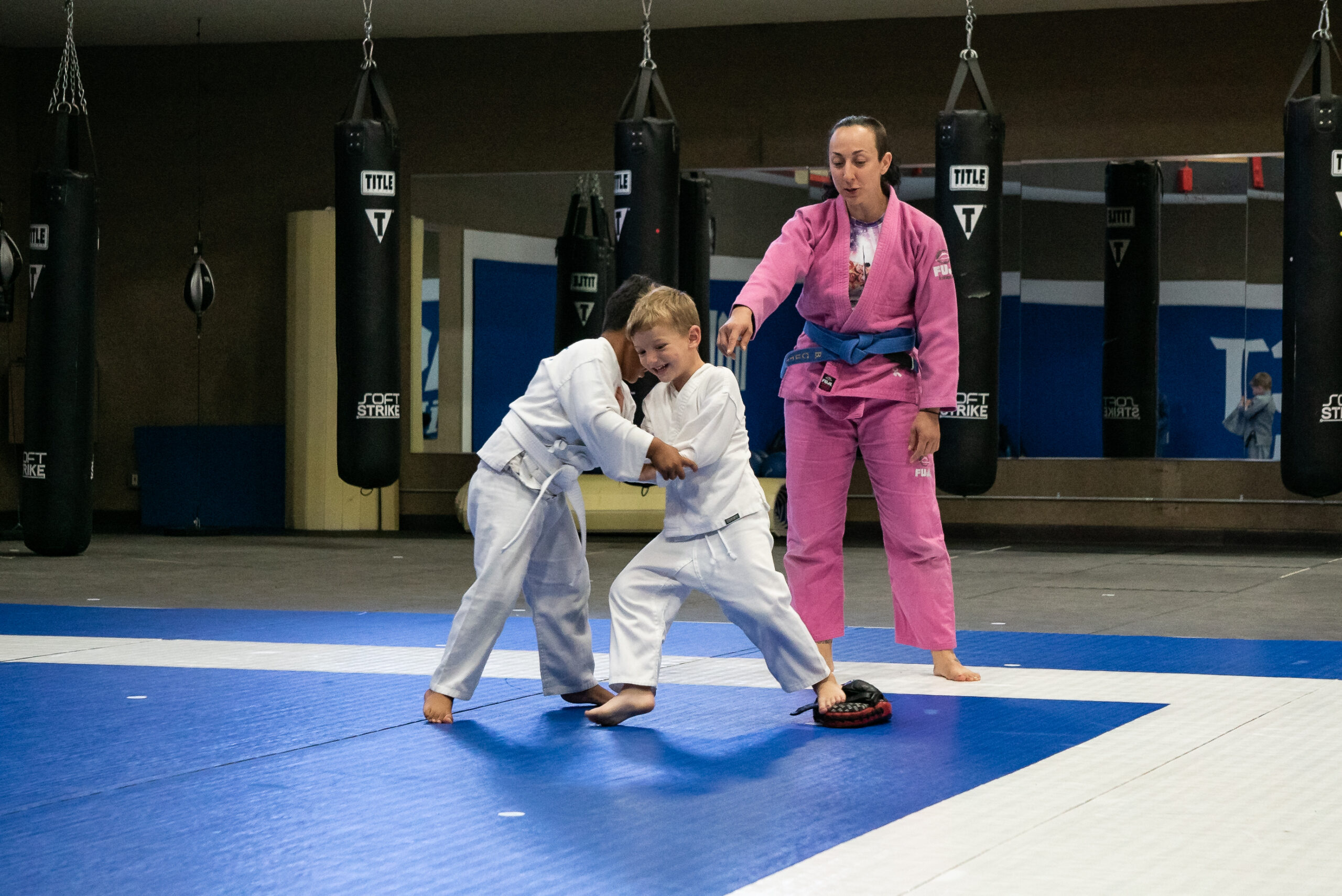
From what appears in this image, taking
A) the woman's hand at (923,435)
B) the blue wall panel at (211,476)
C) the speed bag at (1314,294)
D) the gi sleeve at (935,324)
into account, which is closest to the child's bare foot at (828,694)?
the woman's hand at (923,435)

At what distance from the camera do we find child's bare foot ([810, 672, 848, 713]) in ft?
9.51

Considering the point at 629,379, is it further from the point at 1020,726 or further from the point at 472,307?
the point at 472,307

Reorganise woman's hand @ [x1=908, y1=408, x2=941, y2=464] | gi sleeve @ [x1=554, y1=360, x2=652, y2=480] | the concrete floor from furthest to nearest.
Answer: the concrete floor, woman's hand @ [x1=908, y1=408, x2=941, y2=464], gi sleeve @ [x1=554, y1=360, x2=652, y2=480]

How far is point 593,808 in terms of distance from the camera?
7.21 ft

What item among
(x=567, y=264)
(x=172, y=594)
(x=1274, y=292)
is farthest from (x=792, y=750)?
(x=1274, y=292)

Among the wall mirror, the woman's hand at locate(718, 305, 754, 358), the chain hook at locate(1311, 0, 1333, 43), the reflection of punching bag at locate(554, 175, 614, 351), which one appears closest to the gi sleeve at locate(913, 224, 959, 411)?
the woman's hand at locate(718, 305, 754, 358)

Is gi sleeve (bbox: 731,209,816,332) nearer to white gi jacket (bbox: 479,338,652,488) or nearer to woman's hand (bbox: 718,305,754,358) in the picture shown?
woman's hand (bbox: 718,305,754,358)

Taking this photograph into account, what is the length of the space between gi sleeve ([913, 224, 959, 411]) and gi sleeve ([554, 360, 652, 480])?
832mm

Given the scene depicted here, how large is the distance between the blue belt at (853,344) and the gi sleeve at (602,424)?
2.27 ft

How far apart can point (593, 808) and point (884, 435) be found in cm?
151

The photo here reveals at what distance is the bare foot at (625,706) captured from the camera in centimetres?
286

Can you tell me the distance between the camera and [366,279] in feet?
19.9

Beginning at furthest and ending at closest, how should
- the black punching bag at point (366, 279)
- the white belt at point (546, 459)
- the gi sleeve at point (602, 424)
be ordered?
the black punching bag at point (366, 279), the white belt at point (546, 459), the gi sleeve at point (602, 424)

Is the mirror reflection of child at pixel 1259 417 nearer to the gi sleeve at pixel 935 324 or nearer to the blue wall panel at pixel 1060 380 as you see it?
the blue wall panel at pixel 1060 380
